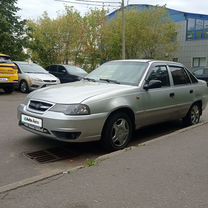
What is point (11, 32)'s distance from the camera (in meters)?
21.2

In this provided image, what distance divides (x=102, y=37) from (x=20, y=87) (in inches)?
683

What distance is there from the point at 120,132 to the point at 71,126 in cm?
104

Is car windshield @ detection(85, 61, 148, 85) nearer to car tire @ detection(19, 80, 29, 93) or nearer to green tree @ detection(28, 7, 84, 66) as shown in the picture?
car tire @ detection(19, 80, 29, 93)

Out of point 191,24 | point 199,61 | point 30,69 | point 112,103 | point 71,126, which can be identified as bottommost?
Answer: point 71,126

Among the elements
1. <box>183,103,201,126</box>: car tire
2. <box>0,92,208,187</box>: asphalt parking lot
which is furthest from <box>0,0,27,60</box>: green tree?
<box>183,103,201,126</box>: car tire

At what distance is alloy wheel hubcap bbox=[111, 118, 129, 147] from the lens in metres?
5.53

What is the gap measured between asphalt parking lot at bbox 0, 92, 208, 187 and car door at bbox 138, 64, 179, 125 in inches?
20.4

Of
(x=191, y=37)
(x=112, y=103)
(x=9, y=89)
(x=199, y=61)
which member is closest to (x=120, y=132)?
(x=112, y=103)

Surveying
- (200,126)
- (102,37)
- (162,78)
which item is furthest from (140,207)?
(102,37)

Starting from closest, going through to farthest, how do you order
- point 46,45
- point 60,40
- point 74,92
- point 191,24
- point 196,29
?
point 74,92 → point 46,45 → point 60,40 → point 196,29 → point 191,24

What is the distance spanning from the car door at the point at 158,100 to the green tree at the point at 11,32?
605 inches

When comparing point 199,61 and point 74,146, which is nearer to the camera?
point 74,146

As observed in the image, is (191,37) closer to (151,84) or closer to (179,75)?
(179,75)

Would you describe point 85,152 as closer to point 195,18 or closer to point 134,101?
point 134,101
